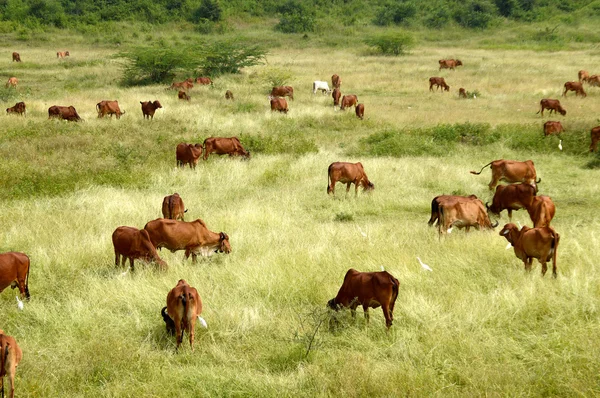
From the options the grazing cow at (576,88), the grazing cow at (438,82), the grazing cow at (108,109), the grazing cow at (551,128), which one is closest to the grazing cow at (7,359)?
the grazing cow at (551,128)

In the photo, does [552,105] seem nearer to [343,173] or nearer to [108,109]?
[343,173]

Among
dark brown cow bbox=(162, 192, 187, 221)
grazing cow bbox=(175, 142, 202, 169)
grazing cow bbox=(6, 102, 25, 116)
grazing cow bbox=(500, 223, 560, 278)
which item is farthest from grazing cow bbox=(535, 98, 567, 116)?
grazing cow bbox=(6, 102, 25, 116)

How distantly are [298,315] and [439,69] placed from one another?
102 ft

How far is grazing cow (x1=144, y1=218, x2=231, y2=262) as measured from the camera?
8148 mm

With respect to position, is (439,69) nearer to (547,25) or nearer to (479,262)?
(547,25)

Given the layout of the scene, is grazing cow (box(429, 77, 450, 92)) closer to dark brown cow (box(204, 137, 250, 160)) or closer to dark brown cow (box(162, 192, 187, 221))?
dark brown cow (box(204, 137, 250, 160))

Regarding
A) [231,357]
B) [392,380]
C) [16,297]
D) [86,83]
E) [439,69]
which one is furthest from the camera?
[439,69]

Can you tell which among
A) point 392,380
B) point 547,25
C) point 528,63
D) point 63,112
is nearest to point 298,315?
point 392,380

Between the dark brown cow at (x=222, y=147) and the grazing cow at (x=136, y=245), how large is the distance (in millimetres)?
8276

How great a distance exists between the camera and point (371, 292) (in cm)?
592

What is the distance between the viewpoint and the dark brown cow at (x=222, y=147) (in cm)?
1616

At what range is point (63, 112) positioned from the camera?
771 inches

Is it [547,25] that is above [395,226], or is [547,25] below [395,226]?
above

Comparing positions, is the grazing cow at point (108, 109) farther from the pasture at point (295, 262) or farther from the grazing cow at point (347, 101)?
the grazing cow at point (347, 101)
